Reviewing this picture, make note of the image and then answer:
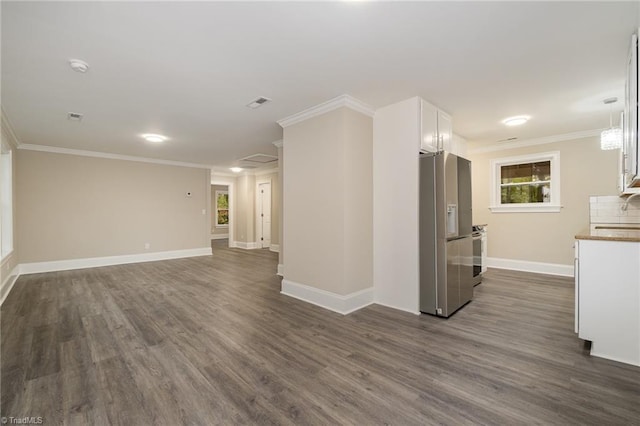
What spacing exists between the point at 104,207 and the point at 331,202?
6.02 metres

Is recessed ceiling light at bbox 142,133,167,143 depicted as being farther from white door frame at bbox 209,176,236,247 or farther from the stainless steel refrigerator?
the stainless steel refrigerator

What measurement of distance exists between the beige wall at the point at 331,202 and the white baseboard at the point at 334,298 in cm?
6

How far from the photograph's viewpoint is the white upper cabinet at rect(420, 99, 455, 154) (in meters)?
3.41

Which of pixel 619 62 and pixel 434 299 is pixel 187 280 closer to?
pixel 434 299

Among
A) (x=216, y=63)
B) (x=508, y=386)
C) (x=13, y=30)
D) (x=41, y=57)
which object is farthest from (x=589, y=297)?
(x=41, y=57)

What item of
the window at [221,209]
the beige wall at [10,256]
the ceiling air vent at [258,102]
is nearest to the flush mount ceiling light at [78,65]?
the ceiling air vent at [258,102]

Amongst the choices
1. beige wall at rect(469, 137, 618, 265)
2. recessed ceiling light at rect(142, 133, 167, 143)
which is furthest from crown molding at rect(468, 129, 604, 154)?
recessed ceiling light at rect(142, 133, 167, 143)

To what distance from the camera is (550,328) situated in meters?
2.88

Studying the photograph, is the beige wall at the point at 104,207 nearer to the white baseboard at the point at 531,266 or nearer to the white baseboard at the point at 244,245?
the white baseboard at the point at 244,245

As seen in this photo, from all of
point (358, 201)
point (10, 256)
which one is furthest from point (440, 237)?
point (10, 256)

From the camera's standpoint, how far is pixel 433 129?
3586mm

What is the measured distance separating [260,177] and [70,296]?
6.08m

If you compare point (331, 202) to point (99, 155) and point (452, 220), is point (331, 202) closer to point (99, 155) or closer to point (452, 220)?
point (452, 220)

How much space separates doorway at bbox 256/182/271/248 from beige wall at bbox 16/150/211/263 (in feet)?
5.71
